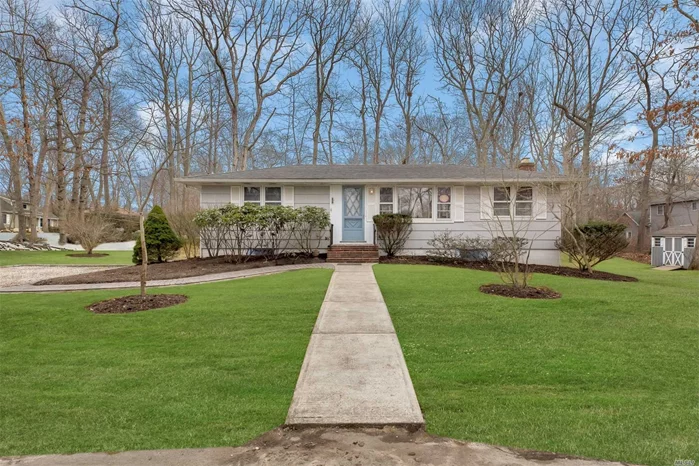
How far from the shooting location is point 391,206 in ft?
41.2

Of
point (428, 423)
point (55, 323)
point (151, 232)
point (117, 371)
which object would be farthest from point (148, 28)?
point (428, 423)

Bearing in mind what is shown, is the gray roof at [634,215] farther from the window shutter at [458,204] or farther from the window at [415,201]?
the window at [415,201]

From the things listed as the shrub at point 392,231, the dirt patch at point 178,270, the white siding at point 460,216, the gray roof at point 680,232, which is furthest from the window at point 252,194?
the gray roof at point 680,232

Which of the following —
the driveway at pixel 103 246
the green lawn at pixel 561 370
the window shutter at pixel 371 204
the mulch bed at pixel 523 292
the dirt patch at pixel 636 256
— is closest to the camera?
the green lawn at pixel 561 370

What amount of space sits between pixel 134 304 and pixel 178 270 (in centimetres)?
447

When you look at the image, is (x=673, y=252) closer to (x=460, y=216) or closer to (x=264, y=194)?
(x=460, y=216)

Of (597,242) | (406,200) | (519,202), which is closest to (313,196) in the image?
(406,200)

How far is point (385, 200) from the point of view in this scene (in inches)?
496

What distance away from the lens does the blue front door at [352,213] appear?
1260cm

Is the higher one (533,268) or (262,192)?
(262,192)

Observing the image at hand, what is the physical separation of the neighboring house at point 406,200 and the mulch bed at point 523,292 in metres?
5.50

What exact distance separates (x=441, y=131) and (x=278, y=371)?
88.4 feet

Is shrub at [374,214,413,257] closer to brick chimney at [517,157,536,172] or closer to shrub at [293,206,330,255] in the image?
shrub at [293,206,330,255]

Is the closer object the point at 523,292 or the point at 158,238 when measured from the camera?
the point at 523,292
